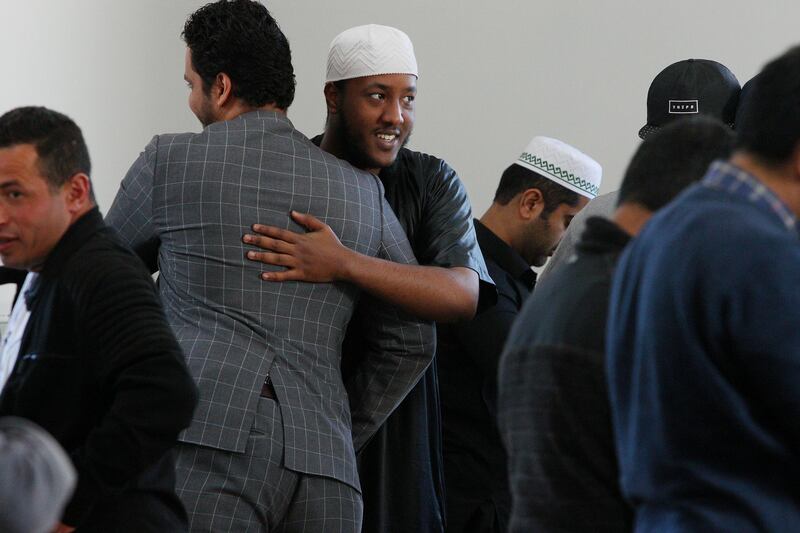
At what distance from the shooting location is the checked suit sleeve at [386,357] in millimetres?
2416

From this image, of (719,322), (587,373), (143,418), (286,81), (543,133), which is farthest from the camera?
(543,133)

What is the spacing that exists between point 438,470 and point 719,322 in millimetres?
1455

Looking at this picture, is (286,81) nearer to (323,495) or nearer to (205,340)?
(205,340)

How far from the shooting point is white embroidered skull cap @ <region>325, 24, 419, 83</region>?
8.64 ft

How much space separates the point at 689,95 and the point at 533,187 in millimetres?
558

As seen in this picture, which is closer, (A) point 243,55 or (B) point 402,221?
(A) point 243,55

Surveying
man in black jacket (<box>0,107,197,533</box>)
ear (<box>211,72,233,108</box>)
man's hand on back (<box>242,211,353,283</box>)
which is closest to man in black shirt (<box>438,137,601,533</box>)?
man's hand on back (<box>242,211,353,283</box>)

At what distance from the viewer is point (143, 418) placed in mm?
1715

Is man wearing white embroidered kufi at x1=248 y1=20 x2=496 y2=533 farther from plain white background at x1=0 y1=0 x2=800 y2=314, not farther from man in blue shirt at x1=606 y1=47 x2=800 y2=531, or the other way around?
plain white background at x1=0 y1=0 x2=800 y2=314

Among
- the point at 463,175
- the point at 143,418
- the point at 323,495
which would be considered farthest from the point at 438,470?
the point at 463,175

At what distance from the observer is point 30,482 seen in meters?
1.13

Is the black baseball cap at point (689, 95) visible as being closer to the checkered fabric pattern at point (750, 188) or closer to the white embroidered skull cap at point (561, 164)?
the white embroidered skull cap at point (561, 164)

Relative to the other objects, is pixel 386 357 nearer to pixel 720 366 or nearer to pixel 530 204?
pixel 530 204

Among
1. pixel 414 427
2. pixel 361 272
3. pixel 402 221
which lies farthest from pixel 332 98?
pixel 414 427
